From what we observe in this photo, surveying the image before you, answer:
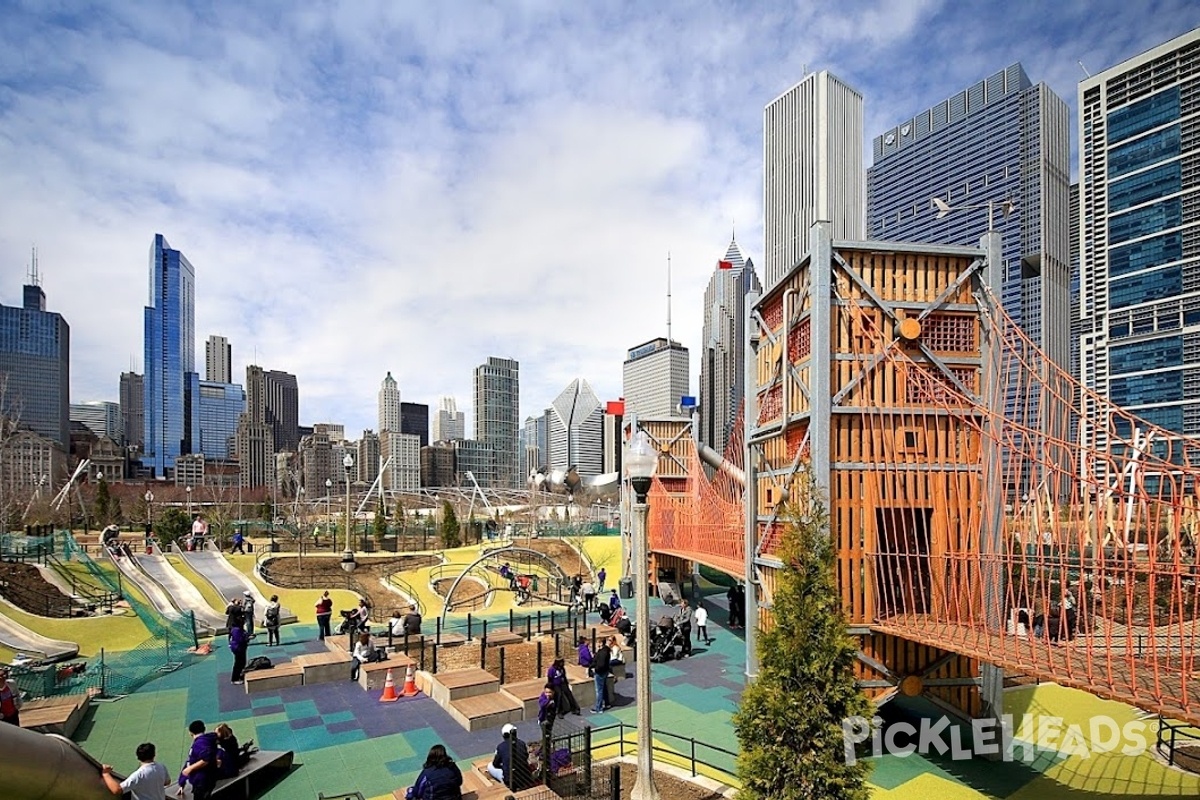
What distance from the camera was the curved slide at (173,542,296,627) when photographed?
84.1ft

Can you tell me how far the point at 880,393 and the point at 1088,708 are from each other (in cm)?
861

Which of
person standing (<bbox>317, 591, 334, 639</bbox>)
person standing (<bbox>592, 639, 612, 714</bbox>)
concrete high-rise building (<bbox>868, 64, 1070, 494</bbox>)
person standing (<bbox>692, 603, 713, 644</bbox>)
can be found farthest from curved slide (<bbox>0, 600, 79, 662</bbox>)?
concrete high-rise building (<bbox>868, 64, 1070, 494</bbox>)

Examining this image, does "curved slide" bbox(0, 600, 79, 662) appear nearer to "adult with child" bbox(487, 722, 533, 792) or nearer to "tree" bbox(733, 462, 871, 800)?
"adult with child" bbox(487, 722, 533, 792)

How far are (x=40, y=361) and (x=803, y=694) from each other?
233m

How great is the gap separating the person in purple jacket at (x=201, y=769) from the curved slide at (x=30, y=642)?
38.8 feet

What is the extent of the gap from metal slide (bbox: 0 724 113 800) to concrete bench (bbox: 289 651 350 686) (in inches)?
556

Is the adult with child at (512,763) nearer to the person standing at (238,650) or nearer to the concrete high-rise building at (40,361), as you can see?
the person standing at (238,650)

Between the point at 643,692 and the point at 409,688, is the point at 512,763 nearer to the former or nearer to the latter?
the point at 643,692

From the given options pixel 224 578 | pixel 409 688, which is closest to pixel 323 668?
pixel 409 688

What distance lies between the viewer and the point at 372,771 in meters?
11.8

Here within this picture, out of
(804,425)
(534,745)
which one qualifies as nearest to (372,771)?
(534,745)

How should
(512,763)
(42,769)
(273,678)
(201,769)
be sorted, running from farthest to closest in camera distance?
(273,678)
(512,763)
(201,769)
(42,769)

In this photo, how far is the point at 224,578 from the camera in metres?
28.9

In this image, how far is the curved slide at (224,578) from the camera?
25.6m
